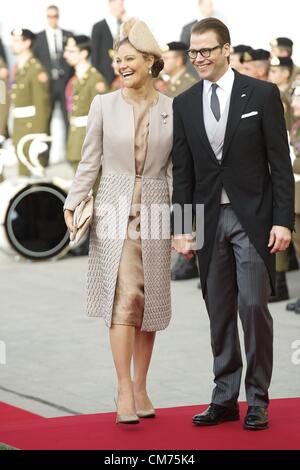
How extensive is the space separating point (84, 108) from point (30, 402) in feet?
18.0

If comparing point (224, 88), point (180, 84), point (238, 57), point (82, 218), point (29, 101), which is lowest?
point (29, 101)

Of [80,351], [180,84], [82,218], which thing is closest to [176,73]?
[180,84]

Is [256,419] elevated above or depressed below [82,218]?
below

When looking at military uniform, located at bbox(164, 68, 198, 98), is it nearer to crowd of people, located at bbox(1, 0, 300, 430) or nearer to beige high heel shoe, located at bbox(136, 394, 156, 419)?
crowd of people, located at bbox(1, 0, 300, 430)

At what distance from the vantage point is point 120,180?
526 cm

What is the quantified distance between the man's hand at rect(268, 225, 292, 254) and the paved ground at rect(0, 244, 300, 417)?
1.28 metres

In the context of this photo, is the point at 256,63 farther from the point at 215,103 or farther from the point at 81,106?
the point at 215,103

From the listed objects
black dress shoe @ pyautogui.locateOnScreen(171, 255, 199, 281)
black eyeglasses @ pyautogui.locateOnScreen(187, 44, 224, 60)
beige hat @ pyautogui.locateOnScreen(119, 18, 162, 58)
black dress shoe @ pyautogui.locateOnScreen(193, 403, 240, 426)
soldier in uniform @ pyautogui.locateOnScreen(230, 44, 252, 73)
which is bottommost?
black dress shoe @ pyautogui.locateOnScreen(171, 255, 199, 281)

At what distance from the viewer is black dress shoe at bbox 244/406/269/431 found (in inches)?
199

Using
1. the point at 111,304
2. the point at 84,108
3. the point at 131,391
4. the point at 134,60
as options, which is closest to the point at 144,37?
the point at 134,60

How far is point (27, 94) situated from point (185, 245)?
8.23 meters

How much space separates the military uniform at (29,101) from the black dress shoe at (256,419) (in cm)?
826

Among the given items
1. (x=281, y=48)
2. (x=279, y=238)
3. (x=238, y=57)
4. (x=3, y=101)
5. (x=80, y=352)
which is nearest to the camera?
(x=279, y=238)

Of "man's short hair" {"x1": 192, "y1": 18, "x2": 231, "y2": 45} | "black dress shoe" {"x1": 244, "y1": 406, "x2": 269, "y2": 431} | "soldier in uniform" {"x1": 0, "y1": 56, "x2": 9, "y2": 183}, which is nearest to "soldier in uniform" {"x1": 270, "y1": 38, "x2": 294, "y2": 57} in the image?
"soldier in uniform" {"x1": 0, "y1": 56, "x2": 9, "y2": 183}
